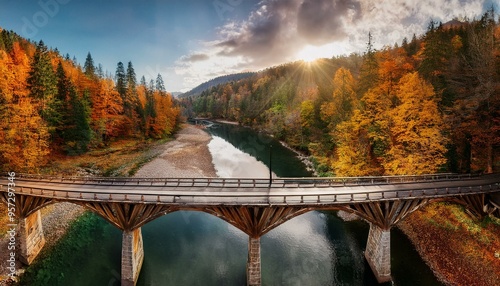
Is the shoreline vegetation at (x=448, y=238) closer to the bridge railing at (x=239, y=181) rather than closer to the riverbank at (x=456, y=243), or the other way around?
the riverbank at (x=456, y=243)

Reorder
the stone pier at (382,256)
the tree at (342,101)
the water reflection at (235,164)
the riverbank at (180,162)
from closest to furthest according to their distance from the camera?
1. the stone pier at (382,256)
2. the tree at (342,101)
3. the riverbank at (180,162)
4. the water reflection at (235,164)

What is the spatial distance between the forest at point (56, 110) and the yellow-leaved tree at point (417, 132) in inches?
1653

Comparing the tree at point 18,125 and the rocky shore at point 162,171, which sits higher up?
the tree at point 18,125

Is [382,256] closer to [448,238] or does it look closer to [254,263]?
[448,238]

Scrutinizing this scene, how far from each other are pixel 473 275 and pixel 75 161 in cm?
5143

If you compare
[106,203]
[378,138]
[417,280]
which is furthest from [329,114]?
[106,203]

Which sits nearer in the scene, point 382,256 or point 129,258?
point 129,258

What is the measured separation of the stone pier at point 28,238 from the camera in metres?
19.9

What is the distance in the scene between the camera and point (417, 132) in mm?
26016

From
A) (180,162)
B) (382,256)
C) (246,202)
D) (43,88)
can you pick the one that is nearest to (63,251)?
(246,202)

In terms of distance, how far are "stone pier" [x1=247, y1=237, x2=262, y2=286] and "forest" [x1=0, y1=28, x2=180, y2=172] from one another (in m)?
28.1

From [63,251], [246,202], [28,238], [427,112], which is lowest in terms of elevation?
[63,251]

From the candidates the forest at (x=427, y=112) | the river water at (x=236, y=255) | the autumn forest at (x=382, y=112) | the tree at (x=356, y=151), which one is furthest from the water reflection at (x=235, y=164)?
the river water at (x=236, y=255)

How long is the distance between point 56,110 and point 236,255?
3896 centimetres
